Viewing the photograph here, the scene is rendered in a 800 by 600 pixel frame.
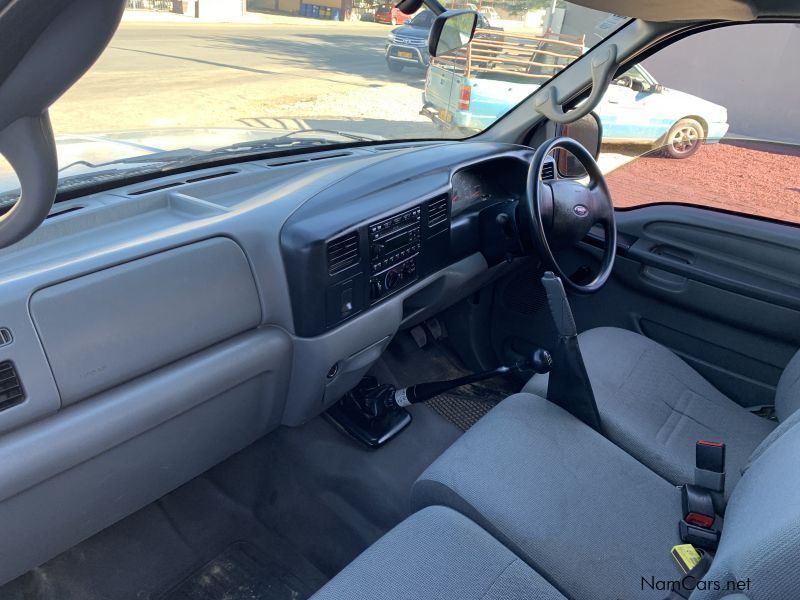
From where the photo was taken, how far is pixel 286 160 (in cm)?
212

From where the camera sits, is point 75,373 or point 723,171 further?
point 723,171

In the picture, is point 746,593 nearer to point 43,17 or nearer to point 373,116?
point 43,17

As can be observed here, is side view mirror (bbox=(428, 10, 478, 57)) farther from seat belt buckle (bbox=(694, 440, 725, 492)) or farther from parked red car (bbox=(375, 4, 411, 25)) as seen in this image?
seat belt buckle (bbox=(694, 440, 725, 492))

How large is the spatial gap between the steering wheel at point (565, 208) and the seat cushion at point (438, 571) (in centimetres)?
102

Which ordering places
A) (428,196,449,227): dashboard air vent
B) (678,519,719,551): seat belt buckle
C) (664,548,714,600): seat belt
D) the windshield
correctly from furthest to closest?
(428,196,449,227): dashboard air vent
the windshield
(678,519,719,551): seat belt buckle
(664,548,714,600): seat belt

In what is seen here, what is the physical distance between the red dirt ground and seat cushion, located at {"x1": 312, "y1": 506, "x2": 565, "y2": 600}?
1.78 meters

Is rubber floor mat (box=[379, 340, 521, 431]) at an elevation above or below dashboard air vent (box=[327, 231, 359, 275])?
below

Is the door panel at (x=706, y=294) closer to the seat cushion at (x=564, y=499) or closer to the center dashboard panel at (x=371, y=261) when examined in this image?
the center dashboard panel at (x=371, y=261)

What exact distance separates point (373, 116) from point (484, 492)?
1719 mm

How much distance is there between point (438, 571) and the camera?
1302mm

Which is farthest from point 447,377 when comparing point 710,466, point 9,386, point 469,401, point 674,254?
point 9,386

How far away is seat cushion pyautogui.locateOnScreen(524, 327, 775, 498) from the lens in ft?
5.95

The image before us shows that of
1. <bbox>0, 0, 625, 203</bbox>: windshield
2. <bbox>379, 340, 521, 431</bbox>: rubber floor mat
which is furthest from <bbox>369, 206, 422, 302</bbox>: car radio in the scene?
<bbox>379, 340, 521, 431</bbox>: rubber floor mat

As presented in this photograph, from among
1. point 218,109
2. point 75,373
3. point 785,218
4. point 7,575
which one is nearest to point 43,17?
point 75,373
